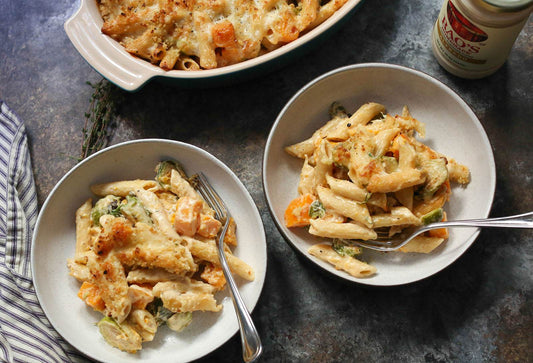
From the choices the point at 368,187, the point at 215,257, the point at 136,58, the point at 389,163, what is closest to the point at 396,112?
the point at 389,163

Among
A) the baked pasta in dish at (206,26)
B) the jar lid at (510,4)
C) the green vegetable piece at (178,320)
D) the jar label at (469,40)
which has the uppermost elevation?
the jar lid at (510,4)

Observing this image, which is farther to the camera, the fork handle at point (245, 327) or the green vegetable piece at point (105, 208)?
the green vegetable piece at point (105, 208)

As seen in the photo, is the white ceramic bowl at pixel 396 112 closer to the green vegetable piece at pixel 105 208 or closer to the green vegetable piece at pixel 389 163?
the green vegetable piece at pixel 389 163

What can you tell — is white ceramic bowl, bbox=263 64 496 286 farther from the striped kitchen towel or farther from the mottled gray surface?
the striped kitchen towel

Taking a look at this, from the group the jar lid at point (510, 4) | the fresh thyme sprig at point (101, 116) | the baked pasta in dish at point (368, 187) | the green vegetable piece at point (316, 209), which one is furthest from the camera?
the fresh thyme sprig at point (101, 116)

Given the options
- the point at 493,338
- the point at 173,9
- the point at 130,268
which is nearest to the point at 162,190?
the point at 130,268

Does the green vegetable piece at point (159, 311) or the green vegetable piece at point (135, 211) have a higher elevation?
the green vegetable piece at point (135, 211)

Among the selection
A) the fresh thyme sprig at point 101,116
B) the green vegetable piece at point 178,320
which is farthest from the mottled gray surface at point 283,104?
the green vegetable piece at point 178,320
